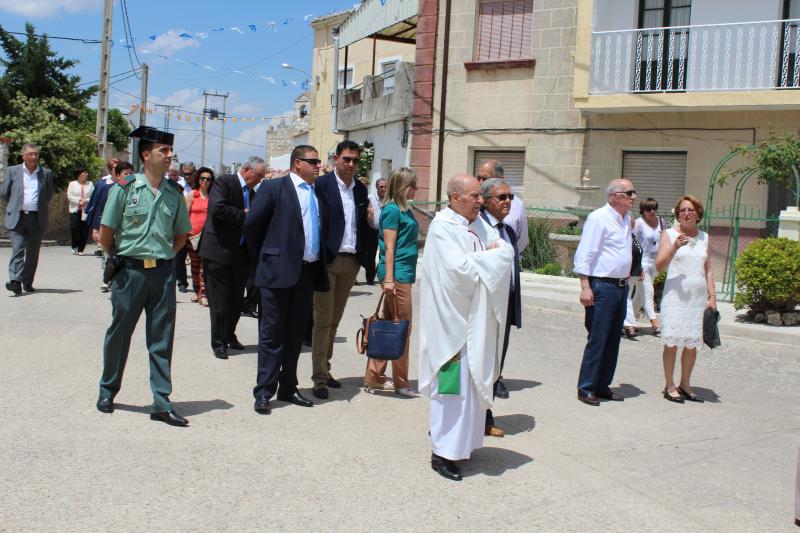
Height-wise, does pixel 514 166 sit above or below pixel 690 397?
above

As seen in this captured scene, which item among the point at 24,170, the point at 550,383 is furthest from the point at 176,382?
the point at 24,170

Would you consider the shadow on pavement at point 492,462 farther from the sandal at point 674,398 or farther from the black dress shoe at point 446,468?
the sandal at point 674,398

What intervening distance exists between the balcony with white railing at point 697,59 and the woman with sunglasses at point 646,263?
7025 millimetres

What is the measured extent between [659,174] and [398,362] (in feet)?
41.3

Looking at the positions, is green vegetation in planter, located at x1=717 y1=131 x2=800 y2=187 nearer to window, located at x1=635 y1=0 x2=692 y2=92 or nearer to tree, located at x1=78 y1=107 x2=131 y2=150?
window, located at x1=635 y1=0 x2=692 y2=92

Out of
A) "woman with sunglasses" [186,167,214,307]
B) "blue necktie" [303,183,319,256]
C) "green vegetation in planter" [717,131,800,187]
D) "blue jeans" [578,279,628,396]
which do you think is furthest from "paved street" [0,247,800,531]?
"green vegetation in planter" [717,131,800,187]

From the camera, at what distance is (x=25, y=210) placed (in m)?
11.5

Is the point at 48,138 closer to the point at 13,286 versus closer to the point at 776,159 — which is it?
the point at 13,286

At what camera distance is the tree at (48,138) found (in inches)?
876

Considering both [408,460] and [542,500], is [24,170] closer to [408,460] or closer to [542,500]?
[408,460]

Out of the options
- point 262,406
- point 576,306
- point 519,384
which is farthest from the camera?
point 576,306

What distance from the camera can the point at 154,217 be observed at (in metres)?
6.07

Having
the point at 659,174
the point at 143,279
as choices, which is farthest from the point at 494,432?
the point at 659,174

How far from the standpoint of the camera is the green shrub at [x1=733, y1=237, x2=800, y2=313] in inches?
431
